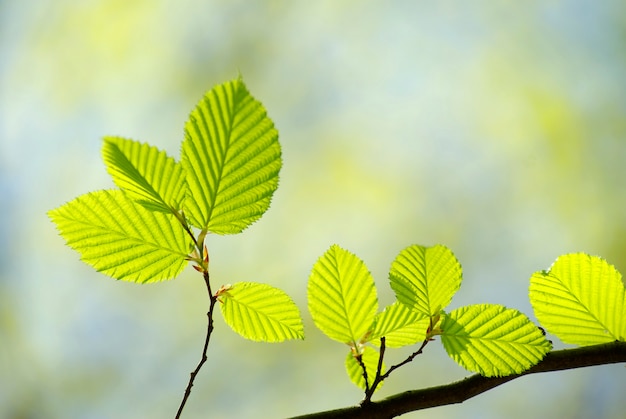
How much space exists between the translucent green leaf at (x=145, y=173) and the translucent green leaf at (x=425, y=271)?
19 centimetres

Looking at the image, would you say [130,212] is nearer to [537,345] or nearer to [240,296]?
[240,296]

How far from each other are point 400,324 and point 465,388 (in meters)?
0.07

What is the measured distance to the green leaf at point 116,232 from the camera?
483 mm

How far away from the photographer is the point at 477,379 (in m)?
0.51

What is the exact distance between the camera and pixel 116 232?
49cm

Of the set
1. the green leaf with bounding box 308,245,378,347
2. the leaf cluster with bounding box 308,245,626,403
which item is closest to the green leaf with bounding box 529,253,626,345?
the leaf cluster with bounding box 308,245,626,403

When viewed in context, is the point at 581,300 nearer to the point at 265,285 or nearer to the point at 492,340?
the point at 492,340

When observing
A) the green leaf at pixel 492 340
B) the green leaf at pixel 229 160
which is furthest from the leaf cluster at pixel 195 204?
the green leaf at pixel 492 340

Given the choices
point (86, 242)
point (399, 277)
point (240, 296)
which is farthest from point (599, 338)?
point (86, 242)

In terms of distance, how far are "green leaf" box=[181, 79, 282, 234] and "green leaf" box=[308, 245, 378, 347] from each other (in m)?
0.09

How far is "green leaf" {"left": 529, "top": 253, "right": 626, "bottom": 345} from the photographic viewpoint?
1.72 feet

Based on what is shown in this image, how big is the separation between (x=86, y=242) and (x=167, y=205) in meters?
0.08

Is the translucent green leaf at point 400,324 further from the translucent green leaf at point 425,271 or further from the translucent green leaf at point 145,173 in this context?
the translucent green leaf at point 145,173

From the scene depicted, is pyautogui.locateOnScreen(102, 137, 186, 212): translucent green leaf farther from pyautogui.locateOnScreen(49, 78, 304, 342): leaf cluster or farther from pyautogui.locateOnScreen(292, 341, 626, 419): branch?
pyautogui.locateOnScreen(292, 341, 626, 419): branch
